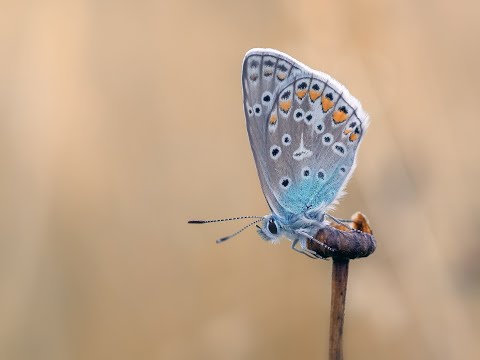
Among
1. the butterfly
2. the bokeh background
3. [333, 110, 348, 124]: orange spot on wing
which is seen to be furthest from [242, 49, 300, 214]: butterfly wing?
the bokeh background

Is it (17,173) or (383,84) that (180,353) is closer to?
(17,173)

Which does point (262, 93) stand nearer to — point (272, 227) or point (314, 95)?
point (314, 95)

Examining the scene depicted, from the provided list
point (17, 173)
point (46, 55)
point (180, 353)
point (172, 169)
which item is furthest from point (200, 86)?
point (180, 353)

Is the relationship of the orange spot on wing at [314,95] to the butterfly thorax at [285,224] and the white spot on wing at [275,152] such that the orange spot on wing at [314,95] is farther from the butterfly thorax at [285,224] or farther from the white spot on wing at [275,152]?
the butterfly thorax at [285,224]

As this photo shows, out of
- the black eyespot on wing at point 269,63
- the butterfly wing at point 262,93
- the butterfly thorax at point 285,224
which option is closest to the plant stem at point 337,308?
the butterfly thorax at point 285,224

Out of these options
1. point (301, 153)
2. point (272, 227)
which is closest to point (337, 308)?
point (272, 227)
